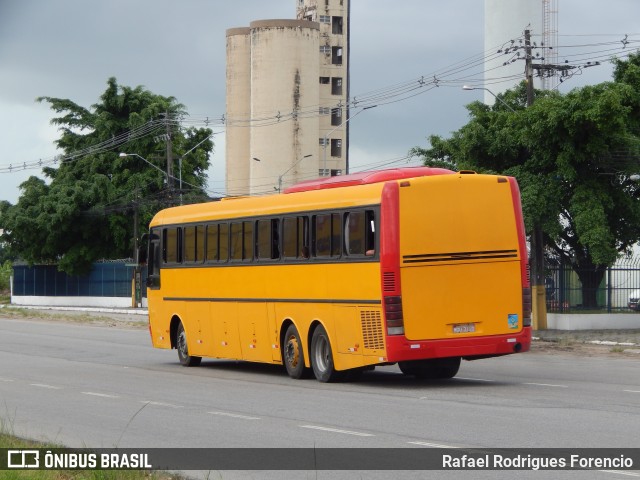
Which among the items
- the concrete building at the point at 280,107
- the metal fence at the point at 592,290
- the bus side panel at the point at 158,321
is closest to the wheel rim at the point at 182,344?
the bus side panel at the point at 158,321

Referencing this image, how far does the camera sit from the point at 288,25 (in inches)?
3880

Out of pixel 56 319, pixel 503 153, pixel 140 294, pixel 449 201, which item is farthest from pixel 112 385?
pixel 140 294

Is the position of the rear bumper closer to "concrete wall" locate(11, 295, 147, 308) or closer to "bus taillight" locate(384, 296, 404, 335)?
"bus taillight" locate(384, 296, 404, 335)

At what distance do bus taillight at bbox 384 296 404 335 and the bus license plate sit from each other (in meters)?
0.97

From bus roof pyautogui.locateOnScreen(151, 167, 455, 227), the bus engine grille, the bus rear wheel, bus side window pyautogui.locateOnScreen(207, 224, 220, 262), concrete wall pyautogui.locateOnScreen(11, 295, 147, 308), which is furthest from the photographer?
concrete wall pyautogui.locateOnScreen(11, 295, 147, 308)

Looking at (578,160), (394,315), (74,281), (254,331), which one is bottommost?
(254,331)

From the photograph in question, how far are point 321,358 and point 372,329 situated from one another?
1.94 m

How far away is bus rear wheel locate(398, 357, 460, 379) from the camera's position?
2166 centimetres

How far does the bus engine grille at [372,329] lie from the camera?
19.9 meters

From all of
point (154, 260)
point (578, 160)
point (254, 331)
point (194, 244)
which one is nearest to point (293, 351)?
point (254, 331)

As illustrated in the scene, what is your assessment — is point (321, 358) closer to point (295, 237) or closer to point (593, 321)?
point (295, 237)

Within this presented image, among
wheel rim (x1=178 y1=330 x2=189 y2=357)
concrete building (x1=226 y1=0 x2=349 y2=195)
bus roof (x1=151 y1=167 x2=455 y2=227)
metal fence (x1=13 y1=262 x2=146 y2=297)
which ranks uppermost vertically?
concrete building (x1=226 y1=0 x2=349 y2=195)

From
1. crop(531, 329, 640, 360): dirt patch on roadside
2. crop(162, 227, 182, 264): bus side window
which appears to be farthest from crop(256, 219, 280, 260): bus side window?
crop(531, 329, 640, 360): dirt patch on roadside

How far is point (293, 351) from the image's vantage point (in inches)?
893
